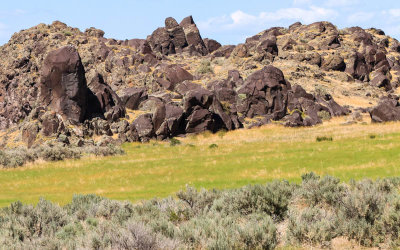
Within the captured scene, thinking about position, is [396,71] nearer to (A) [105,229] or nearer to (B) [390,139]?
(B) [390,139]

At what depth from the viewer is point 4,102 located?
96.5 meters

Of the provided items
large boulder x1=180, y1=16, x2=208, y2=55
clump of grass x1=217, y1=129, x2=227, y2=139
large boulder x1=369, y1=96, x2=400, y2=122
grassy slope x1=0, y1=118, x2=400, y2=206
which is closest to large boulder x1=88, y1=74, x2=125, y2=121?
clump of grass x1=217, y1=129, x2=227, y2=139

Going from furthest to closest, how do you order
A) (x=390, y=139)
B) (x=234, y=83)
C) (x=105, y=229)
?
(x=234, y=83) < (x=390, y=139) < (x=105, y=229)

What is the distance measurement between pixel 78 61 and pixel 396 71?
95031mm

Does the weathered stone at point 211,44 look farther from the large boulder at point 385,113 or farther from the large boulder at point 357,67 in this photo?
the large boulder at point 385,113

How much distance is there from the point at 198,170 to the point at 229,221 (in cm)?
Answer: 1428

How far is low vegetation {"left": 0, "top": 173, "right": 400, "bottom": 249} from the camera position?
9852mm

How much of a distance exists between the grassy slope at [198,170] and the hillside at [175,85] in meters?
15.6

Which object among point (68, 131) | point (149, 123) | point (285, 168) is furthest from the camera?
point (149, 123)

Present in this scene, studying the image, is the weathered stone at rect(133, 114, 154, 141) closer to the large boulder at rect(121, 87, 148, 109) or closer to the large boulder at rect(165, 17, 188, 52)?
the large boulder at rect(121, 87, 148, 109)

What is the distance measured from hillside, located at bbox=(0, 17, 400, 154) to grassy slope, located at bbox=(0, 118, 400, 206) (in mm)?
15563

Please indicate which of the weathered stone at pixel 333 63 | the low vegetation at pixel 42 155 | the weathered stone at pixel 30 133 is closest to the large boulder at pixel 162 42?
the weathered stone at pixel 333 63

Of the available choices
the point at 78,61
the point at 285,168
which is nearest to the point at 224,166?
the point at 285,168

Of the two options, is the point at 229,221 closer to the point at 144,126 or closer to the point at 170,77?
the point at 144,126
